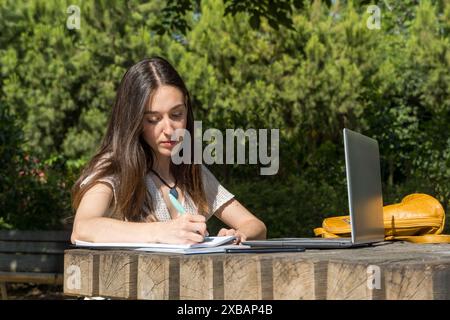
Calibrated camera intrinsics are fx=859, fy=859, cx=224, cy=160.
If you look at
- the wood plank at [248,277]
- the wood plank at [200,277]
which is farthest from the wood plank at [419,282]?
the wood plank at [200,277]

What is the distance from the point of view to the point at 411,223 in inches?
118

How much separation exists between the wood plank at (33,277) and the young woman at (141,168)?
11.5ft

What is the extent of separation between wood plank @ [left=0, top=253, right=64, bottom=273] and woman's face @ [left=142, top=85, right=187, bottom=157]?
12.6ft

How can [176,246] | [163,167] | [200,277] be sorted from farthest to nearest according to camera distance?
1. [163,167]
2. [176,246]
3. [200,277]

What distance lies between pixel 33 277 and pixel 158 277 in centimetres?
459

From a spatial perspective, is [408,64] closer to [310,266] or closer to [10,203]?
[10,203]

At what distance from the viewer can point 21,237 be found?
6.72 m

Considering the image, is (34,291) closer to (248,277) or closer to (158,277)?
(158,277)

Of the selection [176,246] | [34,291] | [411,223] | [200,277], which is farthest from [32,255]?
[200,277]

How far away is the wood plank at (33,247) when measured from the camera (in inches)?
259

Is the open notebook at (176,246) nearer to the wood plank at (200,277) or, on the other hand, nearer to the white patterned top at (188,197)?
the wood plank at (200,277)

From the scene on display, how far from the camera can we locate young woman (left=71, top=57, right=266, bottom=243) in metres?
2.81
